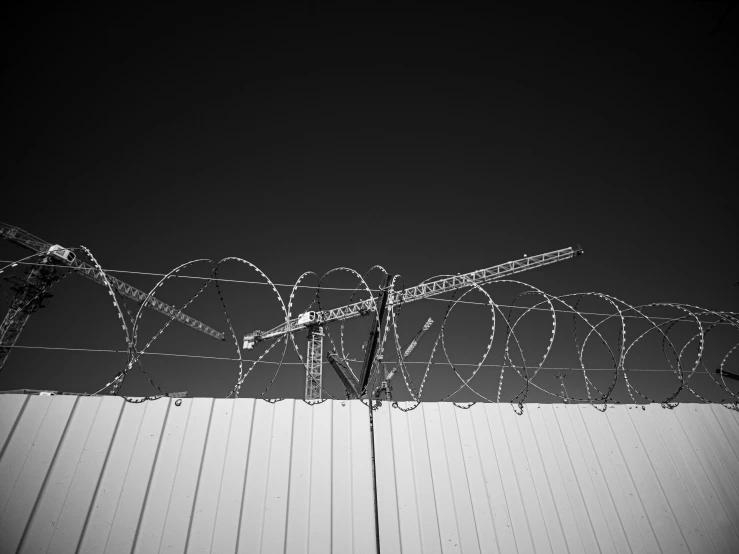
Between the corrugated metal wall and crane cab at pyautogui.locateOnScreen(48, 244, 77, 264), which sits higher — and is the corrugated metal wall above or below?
below

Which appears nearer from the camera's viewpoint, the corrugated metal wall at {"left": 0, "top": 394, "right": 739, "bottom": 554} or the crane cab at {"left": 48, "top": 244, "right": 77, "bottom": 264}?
the corrugated metal wall at {"left": 0, "top": 394, "right": 739, "bottom": 554}

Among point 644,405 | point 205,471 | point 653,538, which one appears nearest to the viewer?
point 205,471

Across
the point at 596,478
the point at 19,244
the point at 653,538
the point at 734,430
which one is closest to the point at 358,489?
the point at 596,478

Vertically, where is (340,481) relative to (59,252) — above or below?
below

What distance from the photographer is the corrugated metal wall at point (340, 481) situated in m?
3.56

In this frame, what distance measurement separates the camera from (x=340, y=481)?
4.11 meters

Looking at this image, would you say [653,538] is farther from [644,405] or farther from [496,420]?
[496,420]

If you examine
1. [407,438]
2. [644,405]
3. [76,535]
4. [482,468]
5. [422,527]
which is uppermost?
[644,405]

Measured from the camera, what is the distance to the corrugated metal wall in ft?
11.7

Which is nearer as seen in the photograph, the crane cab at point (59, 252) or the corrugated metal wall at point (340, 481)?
the corrugated metal wall at point (340, 481)

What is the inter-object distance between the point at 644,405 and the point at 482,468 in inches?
153

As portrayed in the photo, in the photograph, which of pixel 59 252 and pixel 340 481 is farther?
pixel 59 252

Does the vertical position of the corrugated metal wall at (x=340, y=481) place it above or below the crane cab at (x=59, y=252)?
below

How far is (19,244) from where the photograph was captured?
113 ft
